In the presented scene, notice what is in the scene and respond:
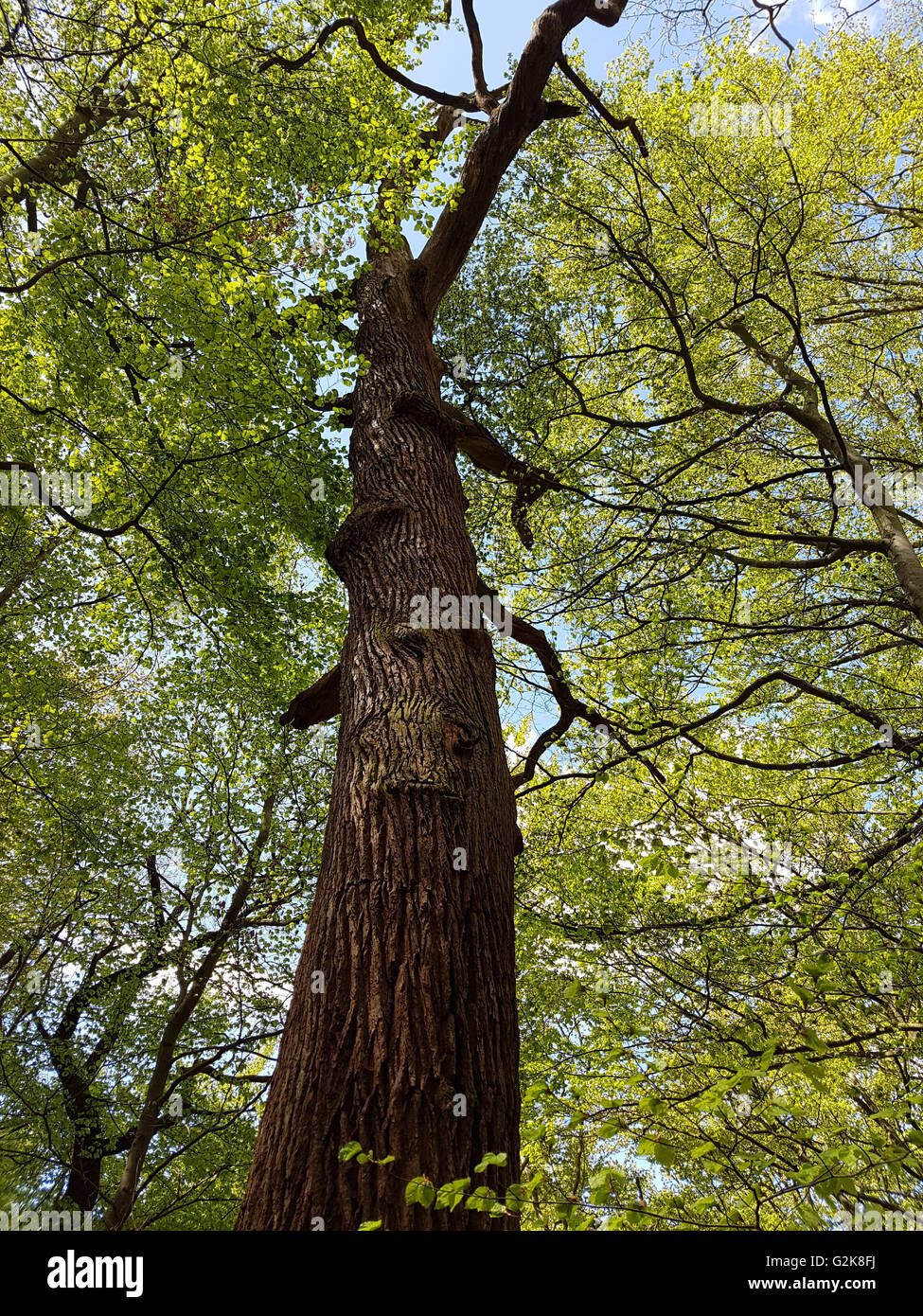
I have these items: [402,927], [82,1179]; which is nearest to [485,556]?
[402,927]

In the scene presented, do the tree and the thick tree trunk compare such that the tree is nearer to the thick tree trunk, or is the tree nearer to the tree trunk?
the thick tree trunk

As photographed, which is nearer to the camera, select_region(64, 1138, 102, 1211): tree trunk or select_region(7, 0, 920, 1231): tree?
select_region(7, 0, 920, 1231): tree

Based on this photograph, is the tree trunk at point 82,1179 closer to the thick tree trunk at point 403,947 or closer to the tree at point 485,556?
the tree at point 485,556

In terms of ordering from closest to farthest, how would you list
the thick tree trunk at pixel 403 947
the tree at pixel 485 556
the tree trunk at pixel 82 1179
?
the thick tree trunk at pixel 403 947, the tree at pixel 485 556, the tree trunk at pixel 82 1179

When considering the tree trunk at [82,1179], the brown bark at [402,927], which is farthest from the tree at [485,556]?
the tree trunk at [82,1179]

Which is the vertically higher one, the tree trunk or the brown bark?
the brown bark

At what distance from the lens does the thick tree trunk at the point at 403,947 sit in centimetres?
183

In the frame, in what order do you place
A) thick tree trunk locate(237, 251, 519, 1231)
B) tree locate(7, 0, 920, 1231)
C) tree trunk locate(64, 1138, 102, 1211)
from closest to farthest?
1. thick tree trunk locate(237, 251, 519, 1231)
2. tree locate(7, 0, 920, 1231)
3. tree trunk locate(64, 1138, 102, 1211)

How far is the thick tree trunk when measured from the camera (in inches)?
72.1

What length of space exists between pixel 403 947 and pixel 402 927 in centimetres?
7

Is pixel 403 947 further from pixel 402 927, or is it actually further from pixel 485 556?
pixel 485 556

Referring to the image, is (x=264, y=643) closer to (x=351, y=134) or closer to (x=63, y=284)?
(x=63, y=284)

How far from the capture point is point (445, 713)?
292 centimetres

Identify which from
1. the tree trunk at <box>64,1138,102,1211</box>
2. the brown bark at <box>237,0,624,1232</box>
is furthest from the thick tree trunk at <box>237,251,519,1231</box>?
the tree trunk at <box>64,1138,102,1211</box>
